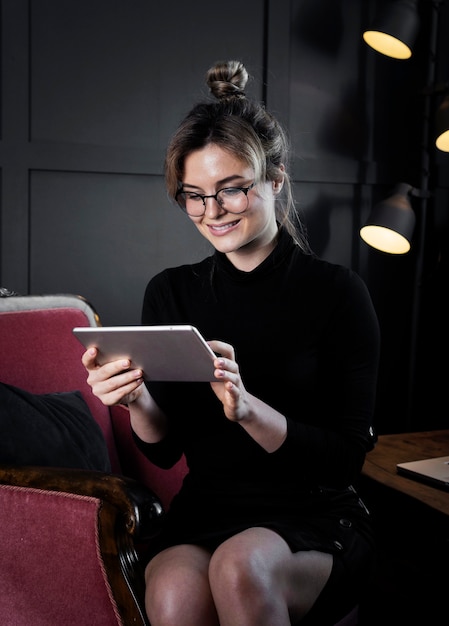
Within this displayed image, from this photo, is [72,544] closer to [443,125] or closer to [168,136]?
[168,136]

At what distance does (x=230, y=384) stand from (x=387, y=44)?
216cm

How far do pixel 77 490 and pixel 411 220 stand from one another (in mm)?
1982

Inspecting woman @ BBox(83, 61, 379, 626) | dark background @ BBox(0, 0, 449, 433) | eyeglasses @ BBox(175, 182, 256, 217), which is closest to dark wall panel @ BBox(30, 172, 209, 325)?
dark background @ BBox(0, 0, 449, 433)

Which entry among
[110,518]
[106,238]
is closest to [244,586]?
[110,518]

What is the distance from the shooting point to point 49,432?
1.59 m

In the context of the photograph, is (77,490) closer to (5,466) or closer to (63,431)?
(5,466)

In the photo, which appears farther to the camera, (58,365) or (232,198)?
(58,365)

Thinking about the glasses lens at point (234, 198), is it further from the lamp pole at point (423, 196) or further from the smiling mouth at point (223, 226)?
the lamp pole at point (423, 196)

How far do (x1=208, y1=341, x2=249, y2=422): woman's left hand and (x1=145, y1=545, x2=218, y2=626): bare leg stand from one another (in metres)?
0.27

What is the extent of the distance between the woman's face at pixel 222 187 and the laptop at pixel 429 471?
0.69 m

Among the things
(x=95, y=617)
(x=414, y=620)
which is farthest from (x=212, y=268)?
(x=414, y=620)

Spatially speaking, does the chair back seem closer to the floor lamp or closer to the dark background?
the dark background

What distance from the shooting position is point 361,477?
1.89m

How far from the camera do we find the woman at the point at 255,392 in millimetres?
1305
